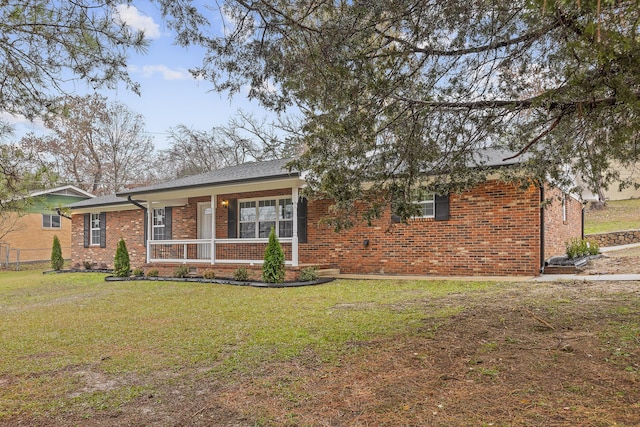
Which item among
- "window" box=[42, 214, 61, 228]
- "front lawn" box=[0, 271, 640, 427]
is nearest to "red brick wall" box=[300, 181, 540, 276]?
"front lawn" box=[0, 271, 640, 427]

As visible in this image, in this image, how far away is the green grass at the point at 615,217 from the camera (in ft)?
64.6

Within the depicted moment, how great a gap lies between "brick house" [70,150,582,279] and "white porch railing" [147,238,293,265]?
35 mm

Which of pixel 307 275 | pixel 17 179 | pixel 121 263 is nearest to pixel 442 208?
pixel 307 275

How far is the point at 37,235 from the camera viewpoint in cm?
2355

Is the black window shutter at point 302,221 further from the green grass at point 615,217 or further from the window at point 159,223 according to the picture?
the green grass at point 615,217

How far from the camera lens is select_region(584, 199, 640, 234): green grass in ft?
64.6

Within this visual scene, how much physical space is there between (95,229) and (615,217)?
26.0 metres

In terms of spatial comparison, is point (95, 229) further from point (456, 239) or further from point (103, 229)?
point (456, 239)

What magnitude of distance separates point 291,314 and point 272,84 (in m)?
3.64

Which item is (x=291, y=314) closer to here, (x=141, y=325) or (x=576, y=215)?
(x=141, y=325)

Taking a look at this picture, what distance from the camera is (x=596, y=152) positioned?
629 centimetres

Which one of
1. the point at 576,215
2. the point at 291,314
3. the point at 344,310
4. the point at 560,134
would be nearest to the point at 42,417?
the point at 291,314

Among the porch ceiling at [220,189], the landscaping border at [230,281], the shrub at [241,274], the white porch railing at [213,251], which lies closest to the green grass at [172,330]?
the landscaping border at [230,281]

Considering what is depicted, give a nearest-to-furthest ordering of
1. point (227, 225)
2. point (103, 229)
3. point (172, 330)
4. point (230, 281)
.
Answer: point (172, 330) → point (230, 281) → point (227, 225) → point (103, 229)
